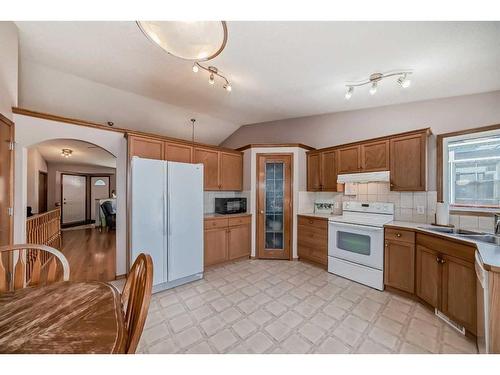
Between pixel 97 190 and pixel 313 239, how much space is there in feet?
28.6

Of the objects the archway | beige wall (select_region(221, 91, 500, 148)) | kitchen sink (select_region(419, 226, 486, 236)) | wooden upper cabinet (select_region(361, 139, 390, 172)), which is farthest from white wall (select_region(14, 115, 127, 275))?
kitchen sink (select_region(419, 226, 486, 236))

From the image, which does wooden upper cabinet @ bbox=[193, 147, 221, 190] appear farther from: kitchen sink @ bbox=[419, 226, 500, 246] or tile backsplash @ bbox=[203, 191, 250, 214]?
kitchen sink @ bbox=[419, 226, 500, 246]

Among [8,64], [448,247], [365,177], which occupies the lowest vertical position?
[448,247]

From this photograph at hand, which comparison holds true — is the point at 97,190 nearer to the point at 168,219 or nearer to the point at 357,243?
the point at 168,219

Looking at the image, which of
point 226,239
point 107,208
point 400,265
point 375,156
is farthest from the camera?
point 107,208

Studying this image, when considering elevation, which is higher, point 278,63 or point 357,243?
point 278,63

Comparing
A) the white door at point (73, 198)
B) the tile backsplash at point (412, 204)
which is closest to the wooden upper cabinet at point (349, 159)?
the tile backsplash at point (412, 204)

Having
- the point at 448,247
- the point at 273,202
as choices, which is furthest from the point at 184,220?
the point at 448,247

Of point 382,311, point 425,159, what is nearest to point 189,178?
point 382,311

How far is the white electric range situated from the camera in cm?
249

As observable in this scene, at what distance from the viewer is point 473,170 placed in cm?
233

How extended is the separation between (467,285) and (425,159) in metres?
1.40

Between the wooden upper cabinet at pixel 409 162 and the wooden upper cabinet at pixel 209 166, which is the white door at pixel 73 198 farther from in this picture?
the wooden upper cabinet at pixel 409 162

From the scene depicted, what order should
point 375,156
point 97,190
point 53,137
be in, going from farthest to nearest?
point 97,190
point 375,156
point 53,137
